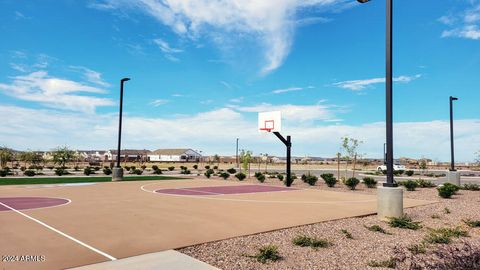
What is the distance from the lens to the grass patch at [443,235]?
8.20 meters

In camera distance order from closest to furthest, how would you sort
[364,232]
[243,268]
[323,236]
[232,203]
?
[243,268]
[323,236]
[364,232]
[232,203]

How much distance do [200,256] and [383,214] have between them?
680cm

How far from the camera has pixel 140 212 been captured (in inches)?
457

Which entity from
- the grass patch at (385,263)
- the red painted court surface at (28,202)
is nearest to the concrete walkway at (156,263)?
the grass patch at (385,263)

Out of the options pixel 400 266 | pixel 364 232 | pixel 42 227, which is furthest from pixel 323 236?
pixel 42 227

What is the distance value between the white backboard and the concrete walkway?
726 inches

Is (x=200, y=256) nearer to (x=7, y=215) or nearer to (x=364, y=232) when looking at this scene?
(x=364, y=232)

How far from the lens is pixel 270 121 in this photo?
24875 millimetres

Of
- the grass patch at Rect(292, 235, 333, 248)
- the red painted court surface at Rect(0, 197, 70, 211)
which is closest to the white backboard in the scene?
the red painted court surface at Rect(0, 197, 70, 211)

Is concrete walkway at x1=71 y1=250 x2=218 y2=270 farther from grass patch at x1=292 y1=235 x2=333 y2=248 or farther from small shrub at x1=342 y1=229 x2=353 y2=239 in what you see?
small shrub at x1=342 y1=229 x2=353 y2=239

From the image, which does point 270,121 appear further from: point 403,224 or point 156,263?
point 156,263

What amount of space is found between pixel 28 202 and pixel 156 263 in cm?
1028

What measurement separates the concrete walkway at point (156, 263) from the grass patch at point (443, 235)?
546 cm

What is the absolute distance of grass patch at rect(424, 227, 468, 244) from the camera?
8203 mm
